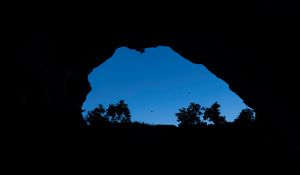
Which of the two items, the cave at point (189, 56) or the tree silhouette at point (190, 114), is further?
the tree silhouette at point (190, 114)

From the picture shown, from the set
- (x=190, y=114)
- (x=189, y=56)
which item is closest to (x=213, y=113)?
(x=190, y=114)

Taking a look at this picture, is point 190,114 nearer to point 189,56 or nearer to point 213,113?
point 213,113

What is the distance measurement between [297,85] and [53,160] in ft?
33.5

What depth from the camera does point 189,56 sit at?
45.6ft

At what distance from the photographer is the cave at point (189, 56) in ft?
28.9

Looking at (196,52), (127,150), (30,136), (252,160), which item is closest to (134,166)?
(127,150)

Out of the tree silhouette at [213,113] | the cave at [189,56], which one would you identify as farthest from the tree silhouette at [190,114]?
the cave at [189,56]

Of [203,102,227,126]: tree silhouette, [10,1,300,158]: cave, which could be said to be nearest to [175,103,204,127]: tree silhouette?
[203,102,227,126]: tree silhouette

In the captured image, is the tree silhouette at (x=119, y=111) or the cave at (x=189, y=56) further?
the tree silhouette at (x=119, y=111)

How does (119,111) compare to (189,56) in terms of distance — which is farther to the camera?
(119,111)

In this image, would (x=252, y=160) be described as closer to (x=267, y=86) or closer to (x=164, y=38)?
(x=267, y=86)

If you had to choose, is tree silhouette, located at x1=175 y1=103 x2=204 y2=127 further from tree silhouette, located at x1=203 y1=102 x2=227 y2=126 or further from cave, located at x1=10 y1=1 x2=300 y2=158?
cave, located at x1=10 y1=1 x2=300 y2=158

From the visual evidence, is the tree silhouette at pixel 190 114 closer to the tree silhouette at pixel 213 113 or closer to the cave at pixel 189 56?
the tree silhouette at pixel 213 113

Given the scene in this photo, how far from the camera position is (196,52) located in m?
13.1
